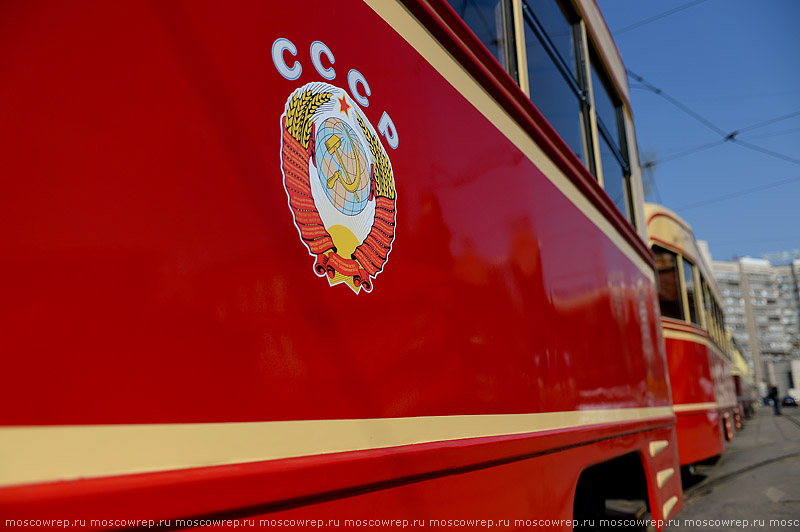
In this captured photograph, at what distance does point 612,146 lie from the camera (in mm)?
4148

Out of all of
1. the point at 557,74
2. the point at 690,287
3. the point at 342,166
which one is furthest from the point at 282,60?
the point at 690,287

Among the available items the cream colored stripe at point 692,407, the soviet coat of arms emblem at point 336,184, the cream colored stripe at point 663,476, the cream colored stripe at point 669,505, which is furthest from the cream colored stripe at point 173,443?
the cream colored stripe at point 692,407

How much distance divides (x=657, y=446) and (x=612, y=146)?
190 cm

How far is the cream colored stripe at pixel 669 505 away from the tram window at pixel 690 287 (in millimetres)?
3713

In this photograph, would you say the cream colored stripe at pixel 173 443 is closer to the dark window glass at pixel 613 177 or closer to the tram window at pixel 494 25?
the tram window at pixel 494 25

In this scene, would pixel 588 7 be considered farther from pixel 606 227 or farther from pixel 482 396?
pixel 482 396

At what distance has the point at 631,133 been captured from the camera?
189 inches

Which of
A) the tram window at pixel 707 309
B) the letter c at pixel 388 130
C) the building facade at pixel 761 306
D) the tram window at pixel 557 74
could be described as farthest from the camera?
the building facade at pixel 761 306

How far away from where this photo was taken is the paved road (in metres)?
5.35

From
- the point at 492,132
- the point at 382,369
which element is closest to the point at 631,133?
the point at 492,132

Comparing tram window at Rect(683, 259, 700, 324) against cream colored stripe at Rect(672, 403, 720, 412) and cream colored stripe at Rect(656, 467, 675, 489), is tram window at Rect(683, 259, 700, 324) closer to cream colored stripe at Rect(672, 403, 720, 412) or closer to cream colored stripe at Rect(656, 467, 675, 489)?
cream colored stripe at Rect(672, 403, 720, 412)

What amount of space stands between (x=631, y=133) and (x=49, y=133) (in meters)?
4.64

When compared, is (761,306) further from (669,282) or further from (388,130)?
(388,130)

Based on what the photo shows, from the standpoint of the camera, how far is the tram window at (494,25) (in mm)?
2123
